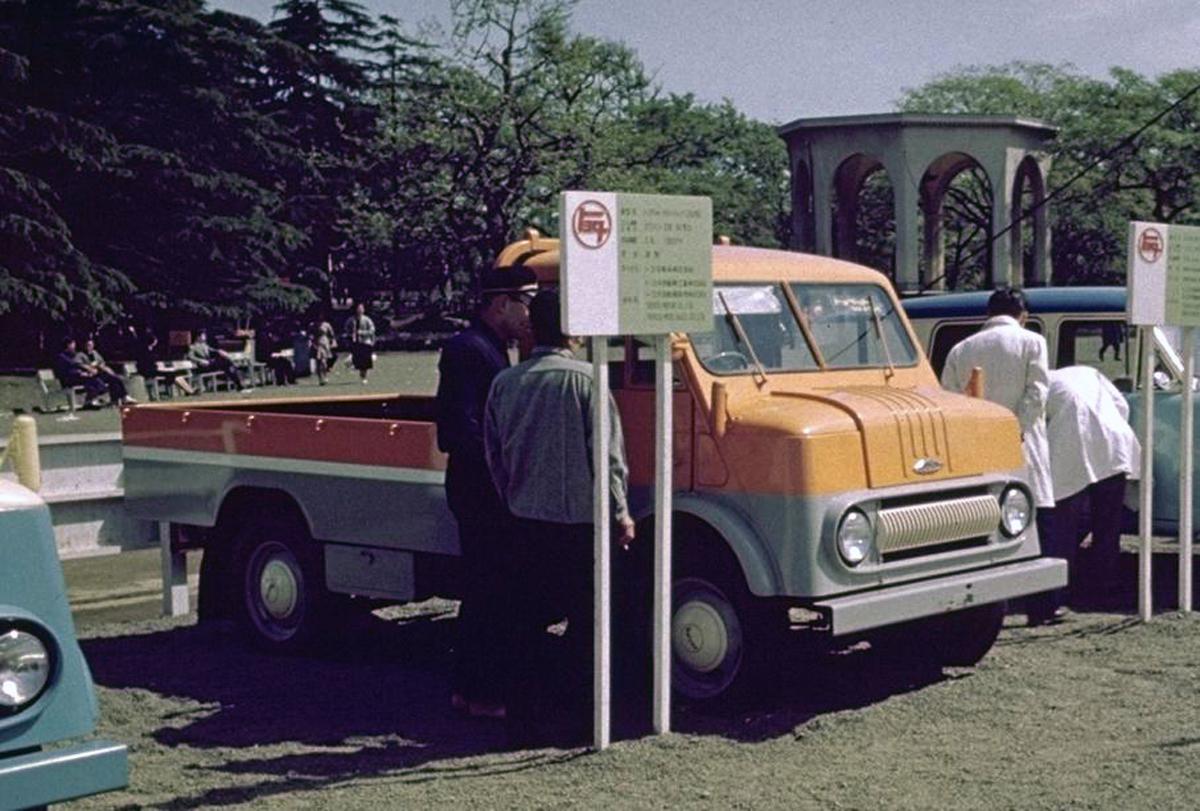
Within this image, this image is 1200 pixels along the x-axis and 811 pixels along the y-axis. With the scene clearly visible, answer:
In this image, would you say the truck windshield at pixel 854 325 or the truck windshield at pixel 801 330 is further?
the truck windshield at pixel 854 325

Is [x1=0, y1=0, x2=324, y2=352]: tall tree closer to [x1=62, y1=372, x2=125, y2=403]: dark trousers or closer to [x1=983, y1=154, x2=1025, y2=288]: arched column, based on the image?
[x1=62, y1=372, x2=125, y2=403]: dark trousers

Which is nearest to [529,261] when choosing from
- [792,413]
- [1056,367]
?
[792,413]

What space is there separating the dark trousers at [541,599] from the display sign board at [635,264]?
3.11ft

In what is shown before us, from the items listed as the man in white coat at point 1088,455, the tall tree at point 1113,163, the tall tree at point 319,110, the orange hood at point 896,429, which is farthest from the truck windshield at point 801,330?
the tall tree at point 1113,163

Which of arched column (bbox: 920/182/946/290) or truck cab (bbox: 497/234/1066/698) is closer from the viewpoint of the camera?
truck cab (bbox: 497/234/1066/698)

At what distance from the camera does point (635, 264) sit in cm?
695

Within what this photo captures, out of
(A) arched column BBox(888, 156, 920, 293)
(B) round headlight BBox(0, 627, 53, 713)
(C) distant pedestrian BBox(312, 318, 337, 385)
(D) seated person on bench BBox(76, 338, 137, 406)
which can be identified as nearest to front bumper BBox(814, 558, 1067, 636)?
(B) round headlight BBox(0, 627, 53, 713)

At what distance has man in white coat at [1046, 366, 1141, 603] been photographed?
10.3m

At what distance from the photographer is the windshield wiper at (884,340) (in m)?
8.91

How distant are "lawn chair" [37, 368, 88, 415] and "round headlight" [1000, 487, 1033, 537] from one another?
80.2 ft

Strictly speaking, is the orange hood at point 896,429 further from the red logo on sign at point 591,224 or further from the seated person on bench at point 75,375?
the seated person on bench at point 75,375

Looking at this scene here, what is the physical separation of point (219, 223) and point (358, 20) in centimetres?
1532

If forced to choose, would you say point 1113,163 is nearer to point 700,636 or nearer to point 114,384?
point 114,384

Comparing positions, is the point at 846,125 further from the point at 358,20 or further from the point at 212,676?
the point at 358,20
